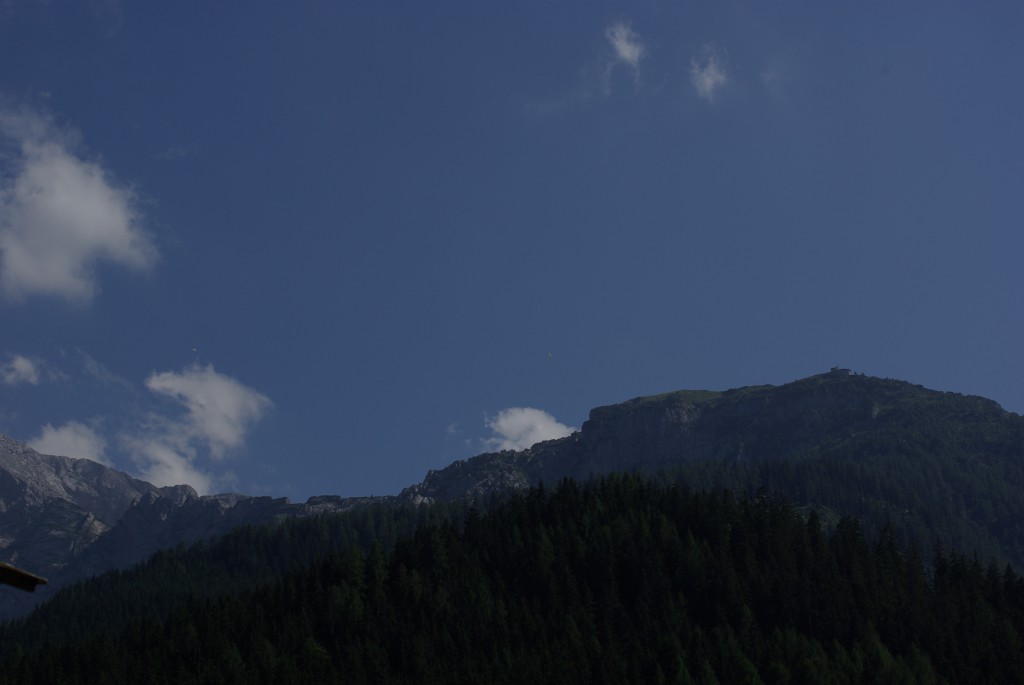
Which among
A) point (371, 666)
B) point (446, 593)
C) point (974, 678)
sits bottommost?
point (974, 678)

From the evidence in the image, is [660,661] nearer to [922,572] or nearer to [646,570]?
[646,570]

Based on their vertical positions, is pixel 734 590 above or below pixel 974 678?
above

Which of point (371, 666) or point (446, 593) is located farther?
point (446, 593)

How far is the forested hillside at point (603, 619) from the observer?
5778 inches

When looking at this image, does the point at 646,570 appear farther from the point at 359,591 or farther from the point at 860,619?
the point at 359,591

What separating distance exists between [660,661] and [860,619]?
35.4 meters

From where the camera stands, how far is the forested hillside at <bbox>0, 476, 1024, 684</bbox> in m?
147

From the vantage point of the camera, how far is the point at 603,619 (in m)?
166

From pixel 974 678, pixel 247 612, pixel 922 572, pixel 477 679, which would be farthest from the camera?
pixel 922 572

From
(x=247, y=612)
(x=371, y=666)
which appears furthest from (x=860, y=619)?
(x=247, y=612)

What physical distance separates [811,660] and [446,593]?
2249 inches

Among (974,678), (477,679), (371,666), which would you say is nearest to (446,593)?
(371,666)

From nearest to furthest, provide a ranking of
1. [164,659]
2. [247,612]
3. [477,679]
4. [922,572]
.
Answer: [477,679]
[164,659]
[247,612]
[922,572]

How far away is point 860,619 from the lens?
163 m
